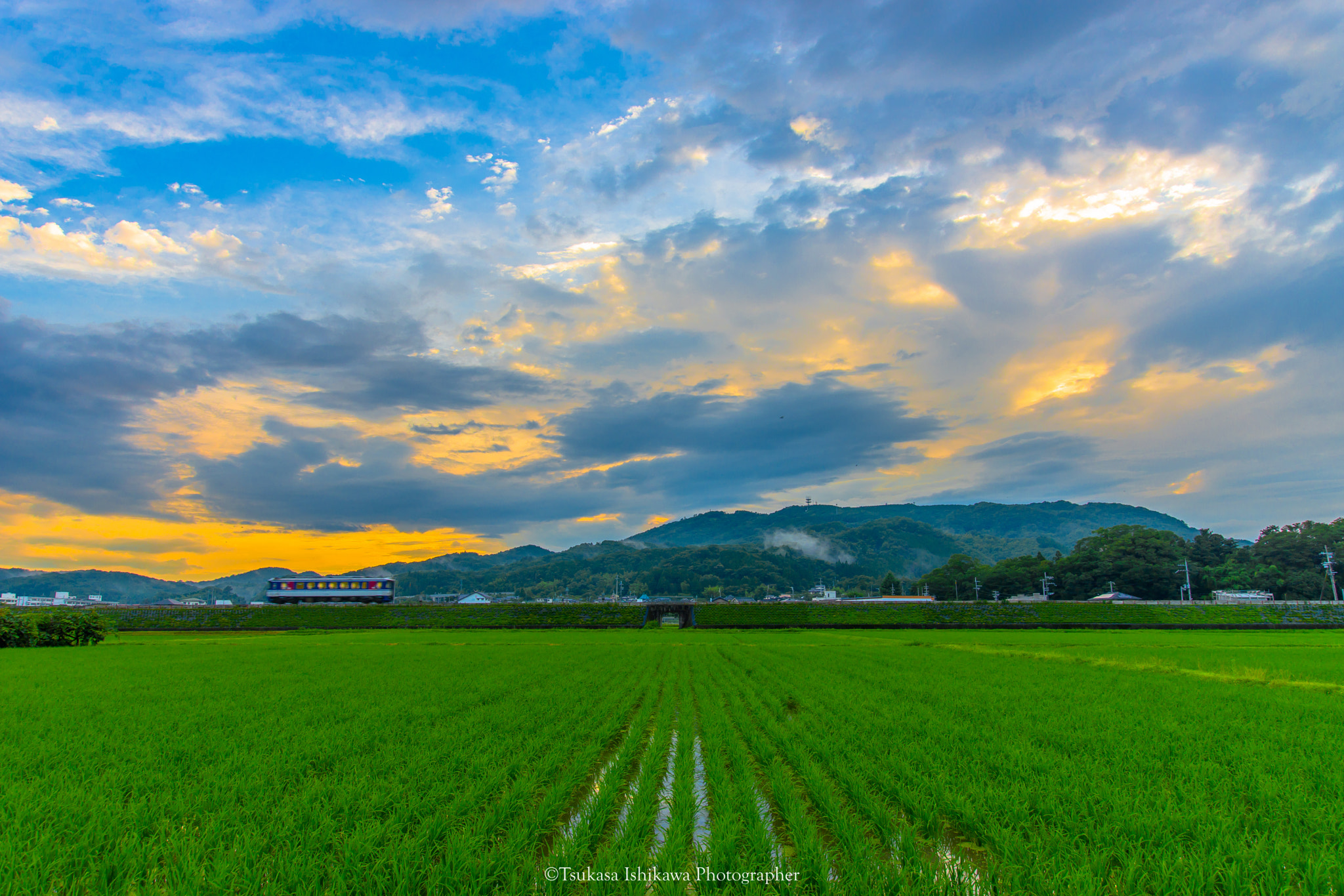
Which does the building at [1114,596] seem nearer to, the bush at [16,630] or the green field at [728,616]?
the green field at [728,616]

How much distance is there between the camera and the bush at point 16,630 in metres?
39.4

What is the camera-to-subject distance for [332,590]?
11012cm

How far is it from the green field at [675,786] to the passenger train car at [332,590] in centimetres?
10053

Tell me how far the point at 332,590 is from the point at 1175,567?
531 feet

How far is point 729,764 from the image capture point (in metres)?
9.78

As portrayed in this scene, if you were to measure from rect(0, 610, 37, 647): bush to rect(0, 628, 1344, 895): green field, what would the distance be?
104ft

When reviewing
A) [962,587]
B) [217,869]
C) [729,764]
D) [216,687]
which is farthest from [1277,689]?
[962,587]

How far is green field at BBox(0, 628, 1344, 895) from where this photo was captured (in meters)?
5.27

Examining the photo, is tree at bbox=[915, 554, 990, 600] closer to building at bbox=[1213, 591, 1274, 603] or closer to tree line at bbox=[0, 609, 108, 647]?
building at bbox=[1213, 591, 1274, 603]

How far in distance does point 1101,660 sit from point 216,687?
32489mm

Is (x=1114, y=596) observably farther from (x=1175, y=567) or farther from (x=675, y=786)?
(x=675, y=786)

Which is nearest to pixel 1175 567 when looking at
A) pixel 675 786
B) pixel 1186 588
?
pixel 1186 588

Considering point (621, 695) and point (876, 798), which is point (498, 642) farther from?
point (876, 798)

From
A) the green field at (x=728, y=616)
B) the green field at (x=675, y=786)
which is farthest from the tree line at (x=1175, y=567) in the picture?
the green field at (x=675, y=786)
